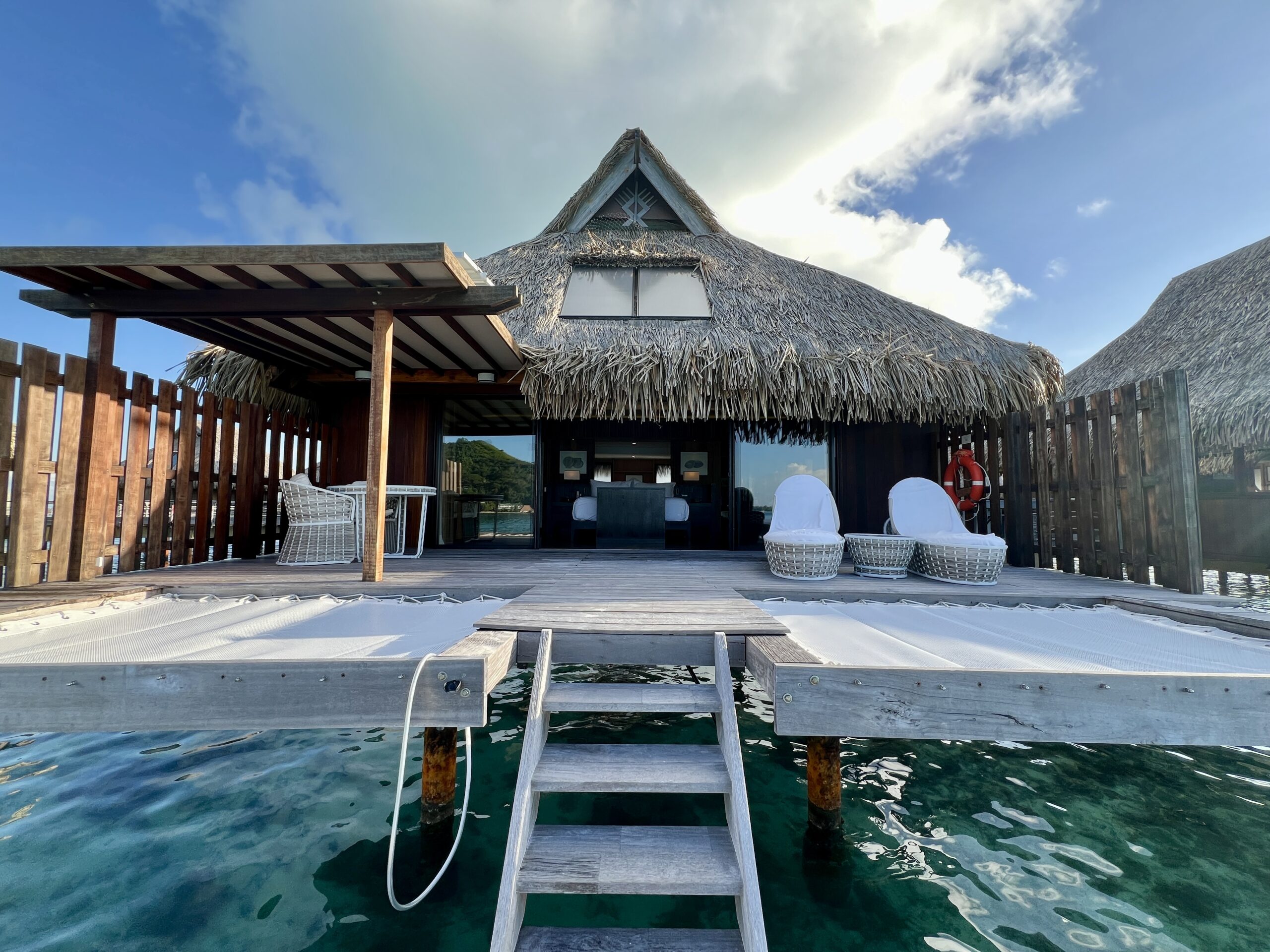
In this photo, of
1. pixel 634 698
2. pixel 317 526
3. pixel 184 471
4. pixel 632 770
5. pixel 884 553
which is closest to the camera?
pixel 632 770

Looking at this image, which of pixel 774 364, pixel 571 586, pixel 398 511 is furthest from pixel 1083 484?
pixel 398 511

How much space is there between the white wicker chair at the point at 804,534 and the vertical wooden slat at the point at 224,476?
5.02 m

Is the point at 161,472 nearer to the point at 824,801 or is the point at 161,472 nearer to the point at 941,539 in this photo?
the point at 824,801

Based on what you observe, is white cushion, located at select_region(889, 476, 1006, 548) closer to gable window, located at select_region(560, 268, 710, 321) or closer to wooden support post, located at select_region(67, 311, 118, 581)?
gable window, located at select_region(560, 268, 710, 321)

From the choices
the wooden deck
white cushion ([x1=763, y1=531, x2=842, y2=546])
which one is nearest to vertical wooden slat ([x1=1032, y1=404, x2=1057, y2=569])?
the wooden deck

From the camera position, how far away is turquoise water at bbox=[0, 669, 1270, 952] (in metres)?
1.78

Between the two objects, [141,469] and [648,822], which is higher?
[141,469]

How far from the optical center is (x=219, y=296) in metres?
3.87

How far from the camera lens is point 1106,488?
13.6 ft

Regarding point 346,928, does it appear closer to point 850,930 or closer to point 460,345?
point 850,930

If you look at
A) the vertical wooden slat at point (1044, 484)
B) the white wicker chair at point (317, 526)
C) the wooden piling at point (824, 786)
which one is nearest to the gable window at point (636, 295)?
the white wicker chair at point (317, 526)

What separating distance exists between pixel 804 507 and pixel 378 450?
368 cm

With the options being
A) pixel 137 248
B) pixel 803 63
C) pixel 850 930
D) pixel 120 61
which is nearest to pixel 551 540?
pixel 137 248

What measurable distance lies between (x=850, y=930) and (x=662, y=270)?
6646 mm
